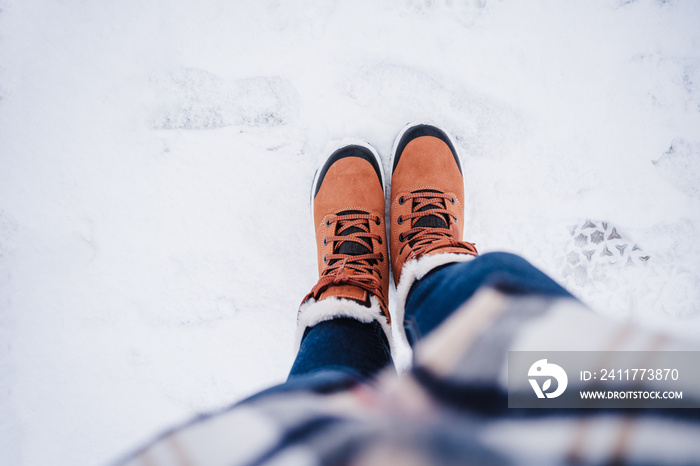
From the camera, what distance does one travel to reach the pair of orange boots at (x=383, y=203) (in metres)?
0.83

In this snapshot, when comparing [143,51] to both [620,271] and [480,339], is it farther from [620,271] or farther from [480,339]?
[620,271]

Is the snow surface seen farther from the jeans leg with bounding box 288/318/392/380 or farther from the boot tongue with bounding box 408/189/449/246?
the jeans leg with bounding box 288/318/392/380

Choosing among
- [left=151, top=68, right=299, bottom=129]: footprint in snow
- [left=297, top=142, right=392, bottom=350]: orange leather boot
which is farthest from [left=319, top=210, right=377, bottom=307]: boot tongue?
[left=151, top=68, right=299, bottom=129]: footprint in snow

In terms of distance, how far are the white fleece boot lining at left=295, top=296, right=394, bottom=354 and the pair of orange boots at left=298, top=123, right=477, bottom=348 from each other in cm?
15

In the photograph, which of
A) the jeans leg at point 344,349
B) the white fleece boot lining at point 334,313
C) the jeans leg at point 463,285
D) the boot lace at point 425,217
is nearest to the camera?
the jeans leg at point 463,285

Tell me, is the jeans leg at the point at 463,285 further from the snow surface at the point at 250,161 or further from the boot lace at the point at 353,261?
the snow surface at the point at 250,161

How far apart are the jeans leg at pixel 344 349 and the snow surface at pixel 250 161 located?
0.30 meters

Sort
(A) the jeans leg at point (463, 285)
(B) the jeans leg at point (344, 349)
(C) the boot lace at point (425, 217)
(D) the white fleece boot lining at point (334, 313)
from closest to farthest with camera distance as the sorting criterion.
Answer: (A) the jeans leg at point (463, 285) < (B) the jeans leg at point (344, 349) < (D) the white fleece boot lining at point (334, 313) < (C) the boot lace at point (425, 217)

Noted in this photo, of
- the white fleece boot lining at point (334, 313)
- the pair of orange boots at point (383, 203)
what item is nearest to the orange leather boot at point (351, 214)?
the pair of orange boots at point (383, 203)

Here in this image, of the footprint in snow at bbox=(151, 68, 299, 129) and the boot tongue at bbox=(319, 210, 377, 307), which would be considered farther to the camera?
the footprint in snow at bbox=(151, 68, 299, 129)

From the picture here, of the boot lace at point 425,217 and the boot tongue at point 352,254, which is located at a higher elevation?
the boot lace at point 425,217

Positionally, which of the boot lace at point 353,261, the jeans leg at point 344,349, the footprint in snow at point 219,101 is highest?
the footprint in snow at point 219,101

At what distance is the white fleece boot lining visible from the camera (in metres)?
0.62

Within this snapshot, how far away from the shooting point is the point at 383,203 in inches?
36.5
